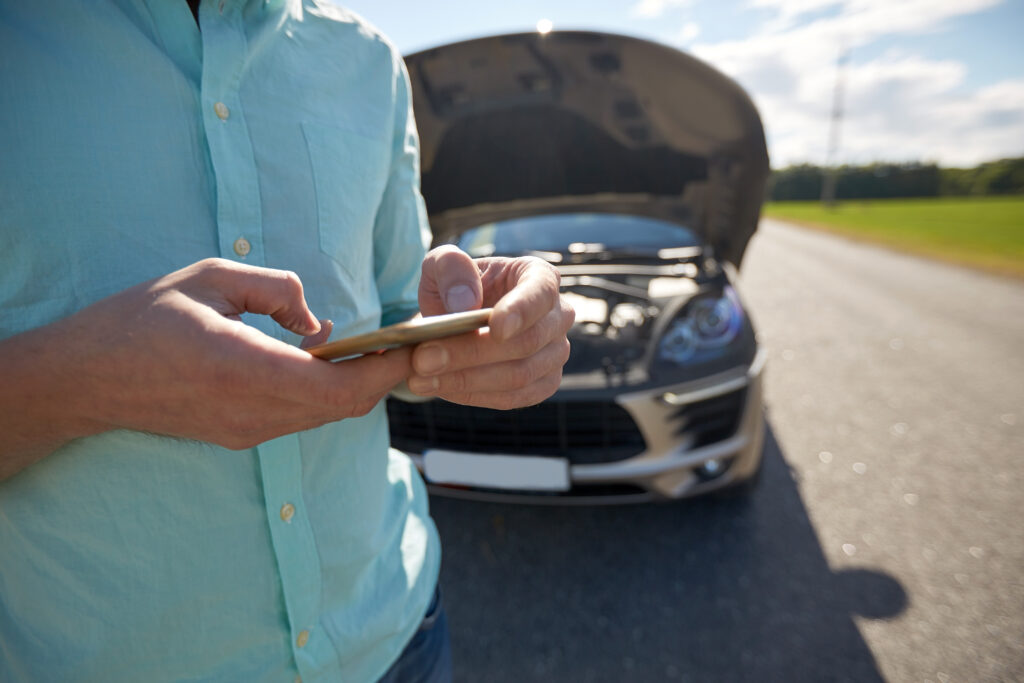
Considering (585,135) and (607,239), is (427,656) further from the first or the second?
(585,135)

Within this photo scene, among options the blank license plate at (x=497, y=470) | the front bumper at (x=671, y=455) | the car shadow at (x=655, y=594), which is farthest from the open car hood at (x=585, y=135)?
the car shadow at (x=655, y=594)

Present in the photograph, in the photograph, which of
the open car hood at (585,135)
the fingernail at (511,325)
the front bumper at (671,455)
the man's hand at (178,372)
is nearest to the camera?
the man's hand at (178,372)

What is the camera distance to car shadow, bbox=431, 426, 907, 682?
1830 mm

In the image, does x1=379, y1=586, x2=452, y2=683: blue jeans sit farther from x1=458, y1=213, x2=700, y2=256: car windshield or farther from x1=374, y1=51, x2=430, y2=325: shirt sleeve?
x1=458, y1=213, x2=700, y2=256: car windshield

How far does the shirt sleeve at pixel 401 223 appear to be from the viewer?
99cm

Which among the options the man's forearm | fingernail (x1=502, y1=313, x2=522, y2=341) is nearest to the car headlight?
fingernail (x1=502, y1=313, x2=522, y2=341)

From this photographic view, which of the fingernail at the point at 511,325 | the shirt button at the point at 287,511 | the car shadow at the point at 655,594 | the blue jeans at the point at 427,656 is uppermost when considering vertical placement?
the fingernail at the point at 511,325

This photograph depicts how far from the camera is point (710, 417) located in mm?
2252

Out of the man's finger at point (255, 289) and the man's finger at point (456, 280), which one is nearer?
the man's finger at point (255, 289)

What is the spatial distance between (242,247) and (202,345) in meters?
0.31

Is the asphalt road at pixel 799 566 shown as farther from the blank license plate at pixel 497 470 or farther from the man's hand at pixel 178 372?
the man's hand at pixel 178 372

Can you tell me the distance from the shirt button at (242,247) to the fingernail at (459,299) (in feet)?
0.96

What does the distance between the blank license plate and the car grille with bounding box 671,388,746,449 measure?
1.73 ft

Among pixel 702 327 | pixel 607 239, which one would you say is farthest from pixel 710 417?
pixel 607 239
